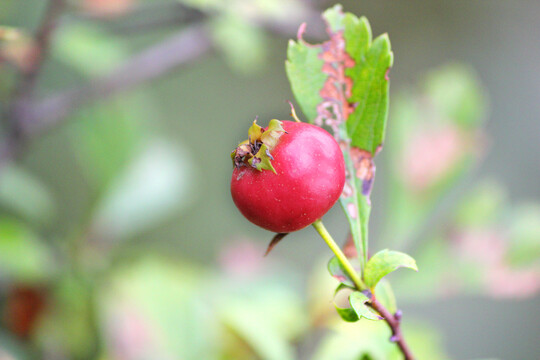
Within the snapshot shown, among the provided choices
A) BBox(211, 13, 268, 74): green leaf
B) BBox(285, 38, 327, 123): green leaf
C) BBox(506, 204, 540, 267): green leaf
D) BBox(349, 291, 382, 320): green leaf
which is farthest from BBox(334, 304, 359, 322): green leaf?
BBox(211, 13, 268, 74): green leaf

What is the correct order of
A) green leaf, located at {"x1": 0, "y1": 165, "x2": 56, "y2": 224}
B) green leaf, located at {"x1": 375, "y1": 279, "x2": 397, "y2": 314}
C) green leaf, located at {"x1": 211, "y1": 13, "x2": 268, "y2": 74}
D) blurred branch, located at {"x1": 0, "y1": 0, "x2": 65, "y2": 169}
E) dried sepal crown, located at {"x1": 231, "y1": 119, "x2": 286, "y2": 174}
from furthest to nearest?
1. green leaf, located at {"x1": 0, "y1": 165, "x2": 56, "y2": 224}
2. green leaf, located at {"x1": 211, "y1": 13, "x2": 268, "y2": 74}
3. blurred branch, located at {"x1": 0, "y1": 0, "x2": 65, "y2": 169}
4. green leaf, located at {"x1": 375, "y1": 279, "x2": 397, "y2": 314}
5. dried sepal crown, located at {"x1": 231, "y1": 119, "x2": 286, "y2": 174}

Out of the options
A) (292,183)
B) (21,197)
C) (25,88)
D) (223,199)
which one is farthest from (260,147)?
(223,199)

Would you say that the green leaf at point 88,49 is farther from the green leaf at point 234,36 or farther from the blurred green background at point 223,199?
the green leaf at point 234,36

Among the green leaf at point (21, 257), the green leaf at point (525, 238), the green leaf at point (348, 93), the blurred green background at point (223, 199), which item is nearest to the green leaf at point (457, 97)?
the blurred green background at point (223, 199)

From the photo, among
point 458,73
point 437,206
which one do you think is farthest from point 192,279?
point 458,73

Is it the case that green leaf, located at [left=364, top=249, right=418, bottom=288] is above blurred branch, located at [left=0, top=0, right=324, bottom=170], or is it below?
below

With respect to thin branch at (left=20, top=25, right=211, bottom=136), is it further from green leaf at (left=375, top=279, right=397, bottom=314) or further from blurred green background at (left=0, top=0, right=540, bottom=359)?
green leaf at (left=375, top=279, right=397, bottom=314)

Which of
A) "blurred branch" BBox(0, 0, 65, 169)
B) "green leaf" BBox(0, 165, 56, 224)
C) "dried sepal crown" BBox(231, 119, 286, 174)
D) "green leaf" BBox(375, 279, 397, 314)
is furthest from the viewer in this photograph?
"green leaf" BBox(0, 165, 56, 224)

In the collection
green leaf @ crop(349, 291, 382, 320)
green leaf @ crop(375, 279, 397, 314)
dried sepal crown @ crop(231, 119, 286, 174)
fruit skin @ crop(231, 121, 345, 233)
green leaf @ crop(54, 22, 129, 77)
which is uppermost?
green leaf @ crop(54, 22, 129, 77)
